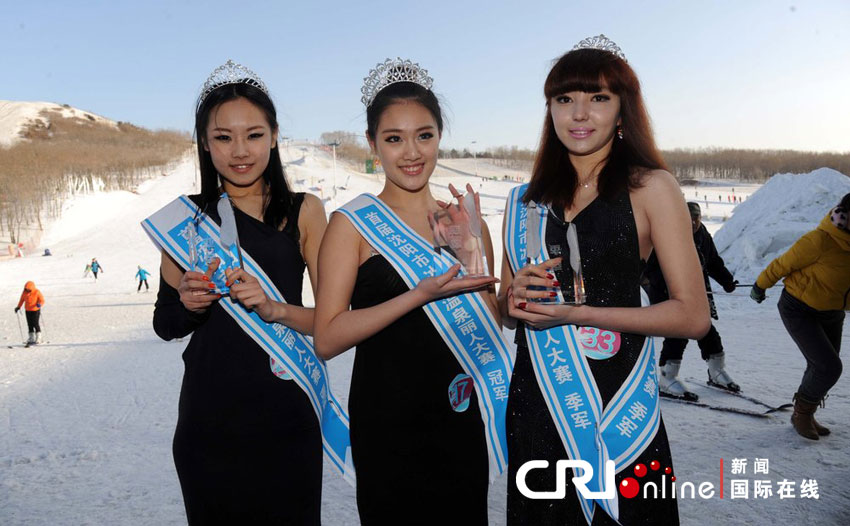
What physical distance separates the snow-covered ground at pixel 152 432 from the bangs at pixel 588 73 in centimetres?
292

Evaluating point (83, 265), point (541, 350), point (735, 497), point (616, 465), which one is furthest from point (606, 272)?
point (83, 265)

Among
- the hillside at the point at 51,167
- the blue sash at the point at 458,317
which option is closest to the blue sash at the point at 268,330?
the blue sash at the point at 458,317

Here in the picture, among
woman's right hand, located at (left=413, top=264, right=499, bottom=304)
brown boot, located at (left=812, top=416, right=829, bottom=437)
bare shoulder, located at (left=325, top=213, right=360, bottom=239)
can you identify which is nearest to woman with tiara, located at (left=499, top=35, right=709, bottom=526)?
woman's right hand, located at (left=413, top=264, right=499, bottom=304)

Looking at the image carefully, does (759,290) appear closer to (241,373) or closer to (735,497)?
(735,497)

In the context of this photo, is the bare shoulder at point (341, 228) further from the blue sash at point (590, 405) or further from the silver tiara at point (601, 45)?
the silver tiara at point (601, 45)

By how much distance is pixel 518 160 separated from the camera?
3954 inches

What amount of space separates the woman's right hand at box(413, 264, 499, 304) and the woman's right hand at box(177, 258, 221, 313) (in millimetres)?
673

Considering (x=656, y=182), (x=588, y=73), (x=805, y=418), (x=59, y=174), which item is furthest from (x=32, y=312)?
(x=59, y=174)

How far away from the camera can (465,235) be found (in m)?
1.93

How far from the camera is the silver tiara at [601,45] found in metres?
2.13

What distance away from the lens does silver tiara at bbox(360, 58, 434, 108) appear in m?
2.33

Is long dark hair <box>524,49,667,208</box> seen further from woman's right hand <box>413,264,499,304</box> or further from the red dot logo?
the red dot logo

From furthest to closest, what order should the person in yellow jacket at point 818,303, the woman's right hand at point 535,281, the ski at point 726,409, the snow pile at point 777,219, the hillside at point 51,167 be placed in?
the hillside at point 51,167
the snow pile at point 777,219
the ski at point 726,409
the person in yellow jacket at point 818,303
the woman's right hand at point 535,281

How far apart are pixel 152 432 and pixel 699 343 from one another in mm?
5643
